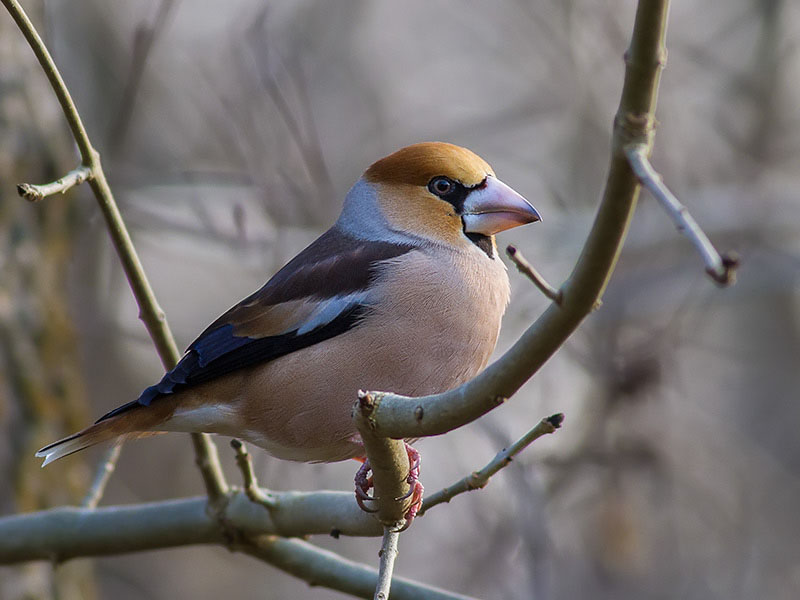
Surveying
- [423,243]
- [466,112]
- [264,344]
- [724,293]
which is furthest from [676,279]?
[264,344]

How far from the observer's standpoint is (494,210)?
13.2 ft

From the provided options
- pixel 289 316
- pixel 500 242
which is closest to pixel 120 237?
pixel 289 316

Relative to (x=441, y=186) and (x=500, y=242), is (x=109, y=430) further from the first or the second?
(x=500, y=242)

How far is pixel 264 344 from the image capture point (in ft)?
12.7

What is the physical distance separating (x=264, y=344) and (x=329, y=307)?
0.29 meters

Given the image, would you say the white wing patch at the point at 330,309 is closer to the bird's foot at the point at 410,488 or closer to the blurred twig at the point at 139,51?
the bird's foot at the point at 410,488

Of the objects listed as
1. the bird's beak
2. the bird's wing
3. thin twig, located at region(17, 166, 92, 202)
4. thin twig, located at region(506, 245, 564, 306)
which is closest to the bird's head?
the bird's beak

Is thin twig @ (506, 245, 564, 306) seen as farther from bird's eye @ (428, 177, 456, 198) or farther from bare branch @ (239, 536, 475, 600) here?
bird's eye @ (428, 177, 456, 198)

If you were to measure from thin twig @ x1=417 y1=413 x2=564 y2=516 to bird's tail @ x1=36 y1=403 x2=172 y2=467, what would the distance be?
1218 mm

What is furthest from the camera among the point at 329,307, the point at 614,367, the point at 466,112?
the point at 466,112

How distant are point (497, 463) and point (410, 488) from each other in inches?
13.0

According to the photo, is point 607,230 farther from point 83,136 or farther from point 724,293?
point 724,293

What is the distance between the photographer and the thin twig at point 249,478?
3.53 meters

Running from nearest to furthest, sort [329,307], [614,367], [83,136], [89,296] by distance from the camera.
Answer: [83,136]
[329,307]
[614,367]
[89,296]
